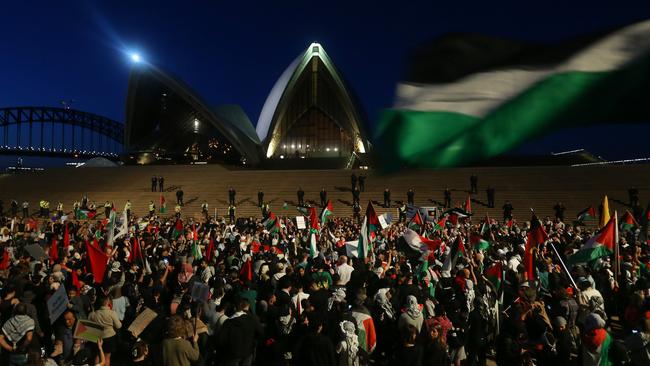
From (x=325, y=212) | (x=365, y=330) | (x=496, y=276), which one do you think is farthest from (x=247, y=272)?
(x=325, y=212)

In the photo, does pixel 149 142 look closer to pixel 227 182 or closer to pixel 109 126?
pixel 227 182

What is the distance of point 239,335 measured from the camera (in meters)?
4.22

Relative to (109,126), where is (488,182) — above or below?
below

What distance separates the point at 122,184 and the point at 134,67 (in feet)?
62.9

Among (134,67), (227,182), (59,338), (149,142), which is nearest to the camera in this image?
(59,338)

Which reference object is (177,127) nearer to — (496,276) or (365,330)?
(496,276)

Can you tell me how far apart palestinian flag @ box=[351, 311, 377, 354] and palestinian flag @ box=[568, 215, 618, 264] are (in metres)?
2.94

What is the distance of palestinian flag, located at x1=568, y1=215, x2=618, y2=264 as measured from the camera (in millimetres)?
5723

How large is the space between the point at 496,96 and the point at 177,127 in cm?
5008

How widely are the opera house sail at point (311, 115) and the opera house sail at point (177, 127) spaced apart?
3119mm

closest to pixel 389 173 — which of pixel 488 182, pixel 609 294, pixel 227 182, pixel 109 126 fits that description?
pixel 609 294

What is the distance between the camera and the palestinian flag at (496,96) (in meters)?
2.81

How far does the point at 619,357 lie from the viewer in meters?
3.52

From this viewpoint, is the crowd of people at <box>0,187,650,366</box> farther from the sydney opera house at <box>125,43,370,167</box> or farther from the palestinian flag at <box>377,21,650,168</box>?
the sydney opera house at <box>125,43,370,167</box>
